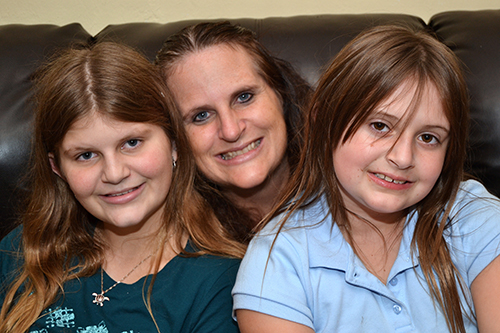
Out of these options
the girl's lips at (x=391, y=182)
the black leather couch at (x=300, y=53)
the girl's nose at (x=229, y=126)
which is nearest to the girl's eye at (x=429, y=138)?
the girl's lips at (x=391, y=182)

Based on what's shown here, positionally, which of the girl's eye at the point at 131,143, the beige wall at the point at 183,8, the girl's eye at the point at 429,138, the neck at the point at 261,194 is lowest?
the neck at the point at 261,194

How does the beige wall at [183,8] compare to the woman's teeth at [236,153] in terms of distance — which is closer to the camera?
the woman's teeth at [236,153]

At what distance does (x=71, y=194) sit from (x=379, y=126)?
0.91m

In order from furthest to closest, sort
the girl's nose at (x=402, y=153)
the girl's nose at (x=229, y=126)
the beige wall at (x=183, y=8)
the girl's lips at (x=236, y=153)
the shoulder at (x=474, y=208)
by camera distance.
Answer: the beige wall at (x=183, y=8) < the girl's lips at (x=236, y=153) < the girl's nose at (x=229, y=126) < the shoulder at (x=474, y=208) < the girl's nose at (x=402, y=153)

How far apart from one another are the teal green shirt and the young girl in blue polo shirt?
0.11 m

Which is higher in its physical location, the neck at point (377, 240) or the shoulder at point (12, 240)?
the neck at point (377, 240)

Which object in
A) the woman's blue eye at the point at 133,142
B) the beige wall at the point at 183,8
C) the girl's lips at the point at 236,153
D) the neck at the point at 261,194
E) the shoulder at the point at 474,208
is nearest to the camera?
the shoulder at the point at 474,208

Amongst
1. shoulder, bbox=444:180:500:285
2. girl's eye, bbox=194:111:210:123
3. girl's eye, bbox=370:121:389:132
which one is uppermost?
girl's eye, bbox=370:121:389:132

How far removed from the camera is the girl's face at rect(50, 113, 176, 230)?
1.26 metres

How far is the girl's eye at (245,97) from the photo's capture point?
1.51m

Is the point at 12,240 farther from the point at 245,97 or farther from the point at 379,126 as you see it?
the point at 379,126

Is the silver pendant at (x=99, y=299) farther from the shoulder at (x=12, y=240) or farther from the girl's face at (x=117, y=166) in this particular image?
the shoulder at (x=12, y=240)

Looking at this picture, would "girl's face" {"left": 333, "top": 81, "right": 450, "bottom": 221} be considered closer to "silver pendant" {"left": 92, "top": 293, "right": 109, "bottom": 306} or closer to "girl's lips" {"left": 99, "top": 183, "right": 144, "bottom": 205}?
"girl's lips" {"left": 99, "top": 183, "right": 144, "bottom": 205}

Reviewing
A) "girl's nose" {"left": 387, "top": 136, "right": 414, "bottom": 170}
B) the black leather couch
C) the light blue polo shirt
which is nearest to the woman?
the black leather couch
